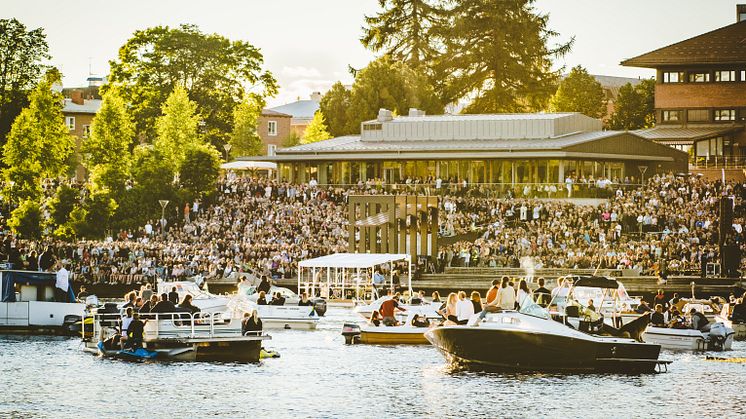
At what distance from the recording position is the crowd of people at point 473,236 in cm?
7962

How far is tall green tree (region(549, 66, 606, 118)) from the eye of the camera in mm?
142125

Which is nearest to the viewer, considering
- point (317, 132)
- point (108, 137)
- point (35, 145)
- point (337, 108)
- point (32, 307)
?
point (32, 307)

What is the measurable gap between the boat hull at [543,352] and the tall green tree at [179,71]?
75.4m

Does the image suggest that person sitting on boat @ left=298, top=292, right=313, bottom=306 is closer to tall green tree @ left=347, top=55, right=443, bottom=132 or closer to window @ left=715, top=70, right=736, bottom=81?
window @ left=715, top=70, right=736, bottom=81

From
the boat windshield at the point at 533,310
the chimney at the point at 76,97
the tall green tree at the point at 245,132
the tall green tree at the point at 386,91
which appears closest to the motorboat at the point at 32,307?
the boat windshield at the point at 533,310

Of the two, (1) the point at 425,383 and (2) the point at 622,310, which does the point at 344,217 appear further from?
(1) the point at 425,383

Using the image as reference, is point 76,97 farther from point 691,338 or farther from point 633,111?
point 691,338

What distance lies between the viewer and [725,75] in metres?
110

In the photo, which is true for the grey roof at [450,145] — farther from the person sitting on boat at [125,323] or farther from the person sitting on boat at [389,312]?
the person sitting on boat at [125,323]

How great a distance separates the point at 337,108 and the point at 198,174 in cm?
2953

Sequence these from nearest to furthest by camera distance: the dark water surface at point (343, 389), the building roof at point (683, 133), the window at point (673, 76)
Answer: the dark water surface at point (343, 389) < the building roof at point (683, 133) < the window at point (673, 76)

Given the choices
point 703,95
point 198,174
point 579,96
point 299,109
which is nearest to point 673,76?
point 703,95

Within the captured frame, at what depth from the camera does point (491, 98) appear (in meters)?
128

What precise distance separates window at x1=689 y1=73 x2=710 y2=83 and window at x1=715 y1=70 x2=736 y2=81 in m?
0.74
